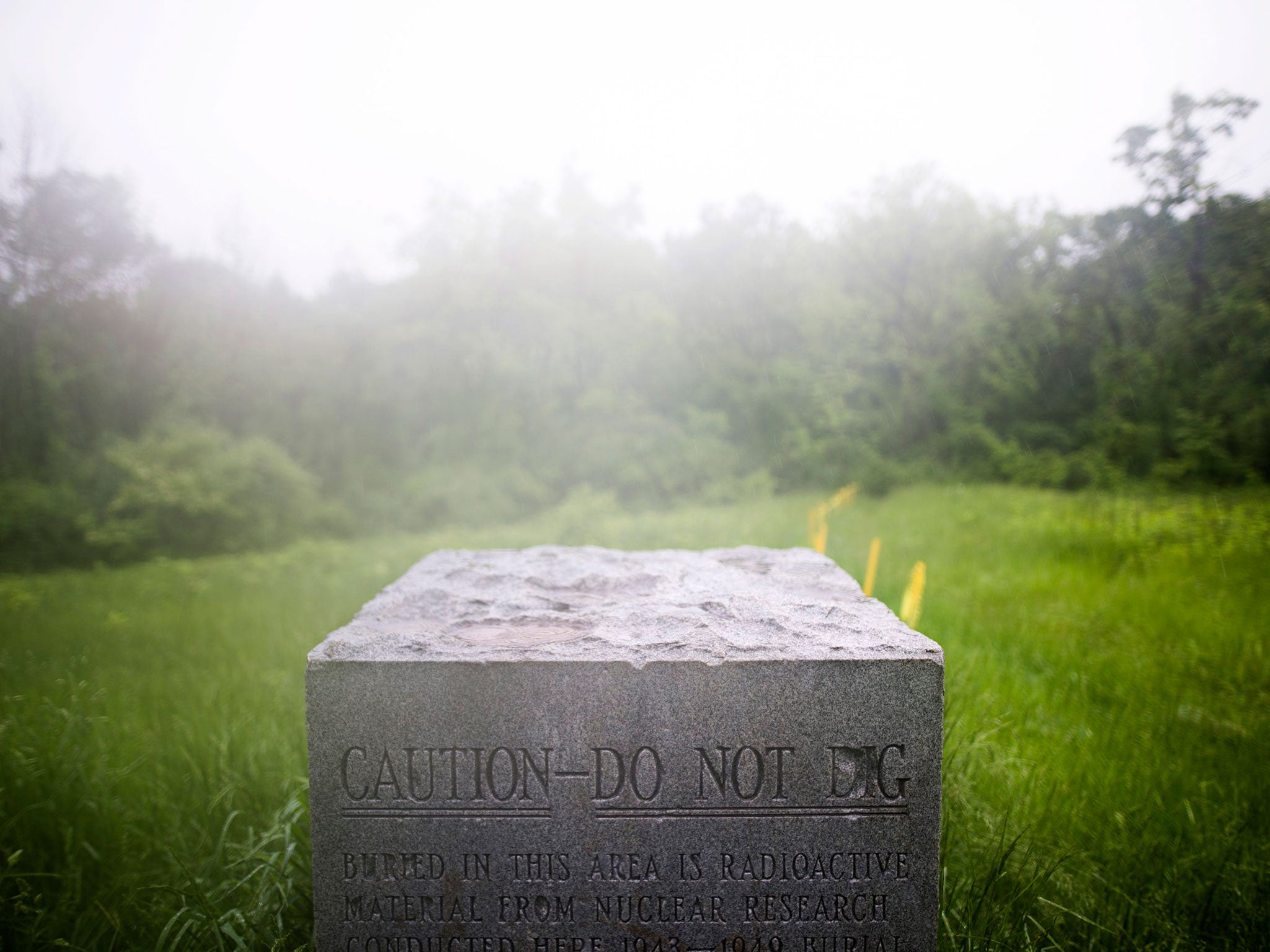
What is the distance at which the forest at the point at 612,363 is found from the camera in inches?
342

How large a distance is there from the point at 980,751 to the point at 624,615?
6.22 feet

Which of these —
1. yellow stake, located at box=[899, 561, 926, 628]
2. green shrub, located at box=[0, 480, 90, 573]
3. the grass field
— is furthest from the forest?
yellow stake, located at box=[899, 561, 926, 628]

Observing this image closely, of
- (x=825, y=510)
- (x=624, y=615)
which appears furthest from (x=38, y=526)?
(x=624, y=615)

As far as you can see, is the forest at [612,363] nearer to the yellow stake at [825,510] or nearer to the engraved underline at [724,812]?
the yellow stake at [825,510]

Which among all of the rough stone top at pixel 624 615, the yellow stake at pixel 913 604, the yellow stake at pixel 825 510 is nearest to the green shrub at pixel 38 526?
the rough stone top at pixel 624 615

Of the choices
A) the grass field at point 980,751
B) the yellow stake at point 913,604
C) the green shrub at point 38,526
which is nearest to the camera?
the grass field at point 980,751

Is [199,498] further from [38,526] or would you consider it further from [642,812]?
[642,812]

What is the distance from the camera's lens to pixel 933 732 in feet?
5.80

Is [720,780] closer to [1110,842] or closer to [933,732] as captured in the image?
[933,732]

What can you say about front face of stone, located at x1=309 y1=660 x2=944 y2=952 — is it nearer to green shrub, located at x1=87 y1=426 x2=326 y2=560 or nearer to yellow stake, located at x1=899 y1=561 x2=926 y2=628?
yellow stake, located at x1=899 y1=561 x2=926 y2=628

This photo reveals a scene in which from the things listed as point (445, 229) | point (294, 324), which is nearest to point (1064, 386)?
point (445, 229)

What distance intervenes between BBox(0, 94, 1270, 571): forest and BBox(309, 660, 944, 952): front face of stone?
7.46m

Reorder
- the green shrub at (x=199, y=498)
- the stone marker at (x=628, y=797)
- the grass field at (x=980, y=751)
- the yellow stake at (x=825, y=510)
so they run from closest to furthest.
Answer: the stone marker at (x=628, y=797), the grass field at (x=980, y=751), the yellow stake at (x=825, y=510), the green shrub at (x=199, y=498)

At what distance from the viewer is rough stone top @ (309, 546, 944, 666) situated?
70.6 inches
